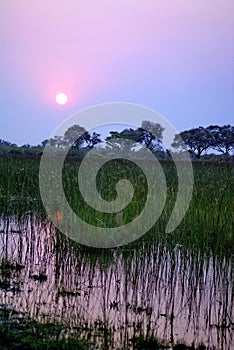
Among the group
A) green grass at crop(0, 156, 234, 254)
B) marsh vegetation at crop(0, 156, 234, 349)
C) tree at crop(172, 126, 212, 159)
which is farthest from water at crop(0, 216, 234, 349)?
tree at crop(172, 126, 212, 159)

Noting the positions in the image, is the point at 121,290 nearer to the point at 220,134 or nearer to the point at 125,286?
the point at 125,286

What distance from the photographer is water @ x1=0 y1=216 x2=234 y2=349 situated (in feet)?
11.2

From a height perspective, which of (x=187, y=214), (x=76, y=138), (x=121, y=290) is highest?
(x=76, y=138)

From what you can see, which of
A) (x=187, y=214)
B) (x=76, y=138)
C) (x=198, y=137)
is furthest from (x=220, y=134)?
(x=187, y=214)

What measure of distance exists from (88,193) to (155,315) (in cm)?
302

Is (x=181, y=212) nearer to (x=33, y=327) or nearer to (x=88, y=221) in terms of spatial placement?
(x=88, y=221)

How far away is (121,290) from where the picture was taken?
163 inches

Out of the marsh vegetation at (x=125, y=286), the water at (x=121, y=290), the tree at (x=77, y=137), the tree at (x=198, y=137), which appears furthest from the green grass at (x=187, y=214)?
the tree at (x=198, y=137)

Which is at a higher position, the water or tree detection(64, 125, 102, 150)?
tree detection(64, 125, 102, 150)

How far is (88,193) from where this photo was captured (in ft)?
21.3

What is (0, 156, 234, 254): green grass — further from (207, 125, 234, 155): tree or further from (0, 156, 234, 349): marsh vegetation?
(207, 125, 234, 155): tree

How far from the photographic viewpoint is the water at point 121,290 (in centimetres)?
340

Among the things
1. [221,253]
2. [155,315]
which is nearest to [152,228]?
[221,253]

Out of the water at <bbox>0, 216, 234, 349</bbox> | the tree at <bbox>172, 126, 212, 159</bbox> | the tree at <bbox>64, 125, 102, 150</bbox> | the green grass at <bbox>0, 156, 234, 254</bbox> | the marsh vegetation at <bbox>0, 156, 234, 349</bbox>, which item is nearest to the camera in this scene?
the marsh vegetation at <bbox>0, 156, 234, 349</bbox>
